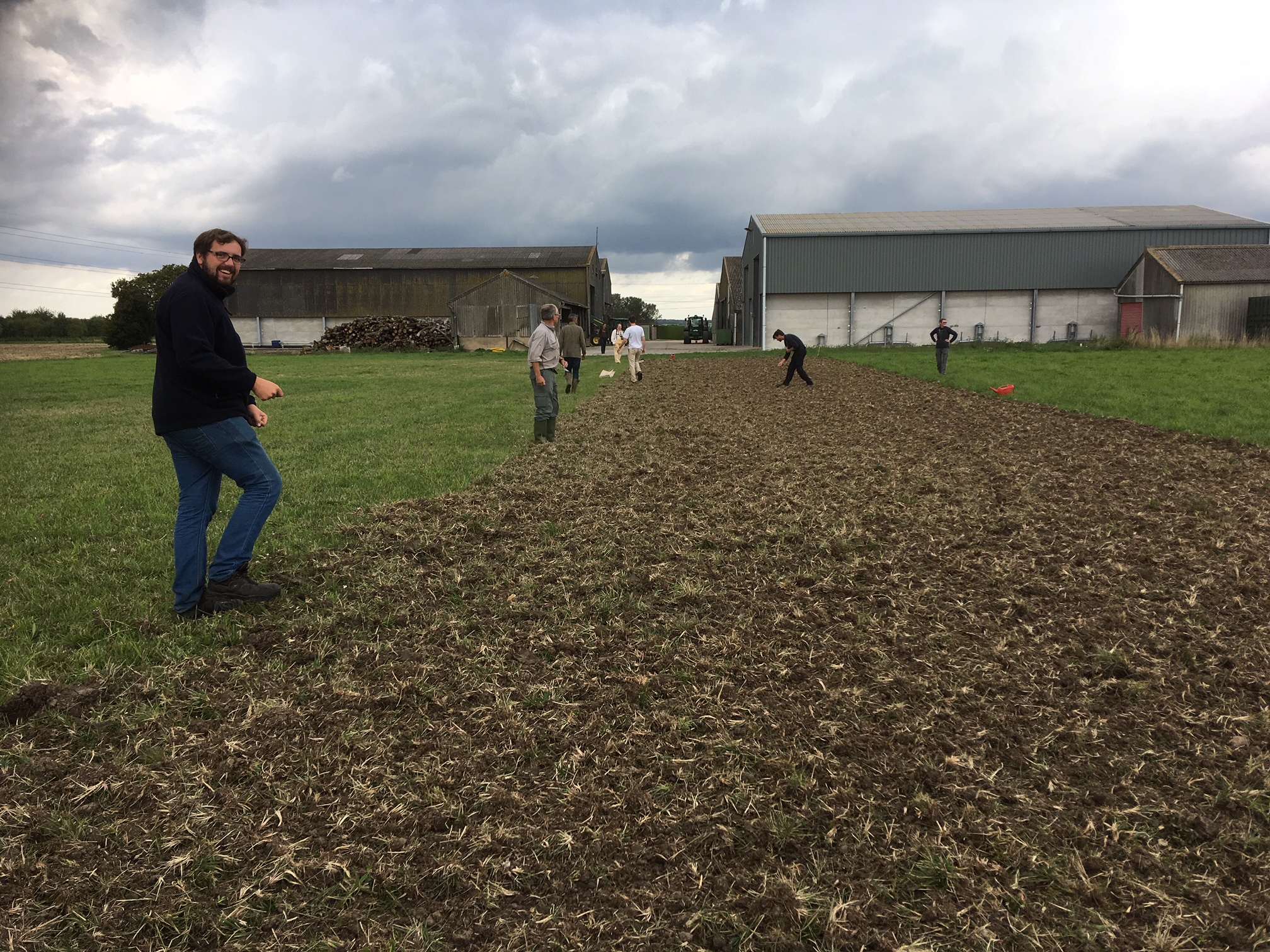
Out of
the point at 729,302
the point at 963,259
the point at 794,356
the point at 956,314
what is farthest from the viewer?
the point at 729,302

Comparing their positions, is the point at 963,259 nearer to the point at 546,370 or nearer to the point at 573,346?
the point at 573,346

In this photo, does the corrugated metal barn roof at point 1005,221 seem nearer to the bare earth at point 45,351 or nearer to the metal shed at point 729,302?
the metal shed at point 729,302

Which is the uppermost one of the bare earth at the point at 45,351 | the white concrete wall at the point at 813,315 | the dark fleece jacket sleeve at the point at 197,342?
the white concrete wall at the point at 813,315

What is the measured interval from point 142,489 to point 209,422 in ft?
16.6

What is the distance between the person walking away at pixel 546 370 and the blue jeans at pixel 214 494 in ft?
21.0

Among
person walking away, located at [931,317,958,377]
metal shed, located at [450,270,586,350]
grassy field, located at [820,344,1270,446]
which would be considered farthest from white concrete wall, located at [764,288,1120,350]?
person walking away, located at [931,317,958,377]

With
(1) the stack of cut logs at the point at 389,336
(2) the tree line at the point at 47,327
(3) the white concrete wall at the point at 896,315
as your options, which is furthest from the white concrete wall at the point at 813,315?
(2) the tree line at the point at 47,327

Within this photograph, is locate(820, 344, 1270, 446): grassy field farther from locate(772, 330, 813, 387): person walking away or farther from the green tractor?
the green tractor

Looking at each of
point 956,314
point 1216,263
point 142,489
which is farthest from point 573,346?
point 1216,263

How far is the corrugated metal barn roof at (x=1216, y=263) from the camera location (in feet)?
135

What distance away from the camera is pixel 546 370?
12.0 m

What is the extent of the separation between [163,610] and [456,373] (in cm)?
2447

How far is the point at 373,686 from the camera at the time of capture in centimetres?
430

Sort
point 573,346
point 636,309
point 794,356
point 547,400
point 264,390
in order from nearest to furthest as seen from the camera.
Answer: point 264,390, point 547,400, point 573,346, point 794,356, point 636,309
